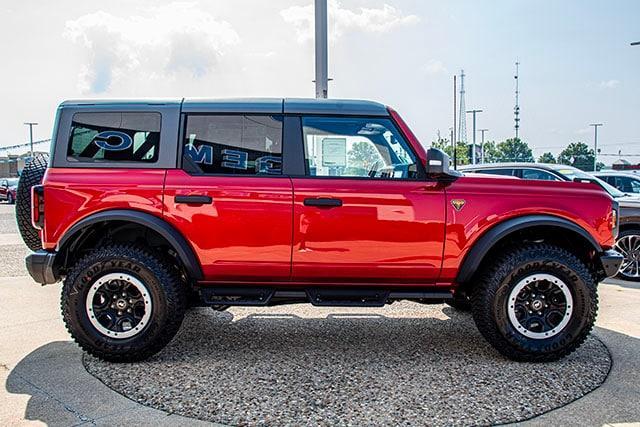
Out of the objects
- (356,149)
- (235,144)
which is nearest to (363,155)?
(356,149)

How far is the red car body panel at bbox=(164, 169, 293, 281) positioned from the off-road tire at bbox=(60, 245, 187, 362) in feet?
1.25

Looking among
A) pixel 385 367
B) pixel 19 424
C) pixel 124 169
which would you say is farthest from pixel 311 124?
pixel 19 424

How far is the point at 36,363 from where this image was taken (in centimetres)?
410

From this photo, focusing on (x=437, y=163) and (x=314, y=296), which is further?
(x=314, y=296)

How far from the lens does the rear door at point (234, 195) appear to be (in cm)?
405

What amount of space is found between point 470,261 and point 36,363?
3.47 meters

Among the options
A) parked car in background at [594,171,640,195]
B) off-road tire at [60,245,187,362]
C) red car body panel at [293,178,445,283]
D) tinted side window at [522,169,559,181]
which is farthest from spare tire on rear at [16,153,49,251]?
parked car in background at [594,171,640,195]

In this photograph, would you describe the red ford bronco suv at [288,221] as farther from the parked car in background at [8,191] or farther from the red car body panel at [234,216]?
the parked car in background at [8,191]

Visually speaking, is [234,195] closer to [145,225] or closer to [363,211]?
[145,225]

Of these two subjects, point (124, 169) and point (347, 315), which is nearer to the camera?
point (124, 169)

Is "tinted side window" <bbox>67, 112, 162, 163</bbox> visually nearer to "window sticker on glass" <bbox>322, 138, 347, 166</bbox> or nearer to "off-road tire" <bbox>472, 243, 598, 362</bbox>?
"window sticker on glass" <bbox>322, 138, 347, 166</bbox>

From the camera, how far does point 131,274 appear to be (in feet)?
13.4

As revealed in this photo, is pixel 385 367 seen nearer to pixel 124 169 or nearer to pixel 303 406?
pixel 303 406

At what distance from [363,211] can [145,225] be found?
1.67 meters
